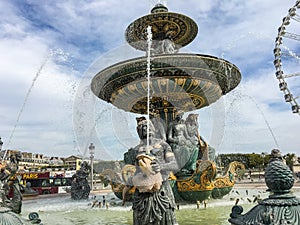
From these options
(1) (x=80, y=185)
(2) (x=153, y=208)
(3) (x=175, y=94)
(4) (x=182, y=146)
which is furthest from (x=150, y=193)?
(1) (x=80, y=185)

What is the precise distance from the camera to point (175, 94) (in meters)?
10.1

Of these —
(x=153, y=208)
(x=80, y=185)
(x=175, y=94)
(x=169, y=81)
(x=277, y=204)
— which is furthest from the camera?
(x=80, y=185)

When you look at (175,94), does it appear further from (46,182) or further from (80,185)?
(46,182)

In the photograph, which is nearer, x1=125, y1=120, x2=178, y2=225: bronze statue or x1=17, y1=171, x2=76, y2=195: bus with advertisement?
x1=125, y1=120, x2=178, y2=225: bronze statue

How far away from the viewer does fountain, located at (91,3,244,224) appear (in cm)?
913

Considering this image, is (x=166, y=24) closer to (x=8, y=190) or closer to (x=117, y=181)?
(x=117, y=181)

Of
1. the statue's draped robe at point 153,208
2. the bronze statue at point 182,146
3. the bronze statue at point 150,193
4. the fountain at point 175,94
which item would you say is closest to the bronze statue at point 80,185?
the fountain at point 175,94

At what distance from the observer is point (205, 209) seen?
8406mm

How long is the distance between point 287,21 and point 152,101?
9.21m

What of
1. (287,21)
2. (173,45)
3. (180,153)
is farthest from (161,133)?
(287,21)

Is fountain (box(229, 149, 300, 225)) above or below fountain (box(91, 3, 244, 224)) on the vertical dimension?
below

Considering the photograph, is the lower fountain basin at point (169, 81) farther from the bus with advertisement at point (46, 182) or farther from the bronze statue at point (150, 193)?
the bus with advertisement at point (46, 182)

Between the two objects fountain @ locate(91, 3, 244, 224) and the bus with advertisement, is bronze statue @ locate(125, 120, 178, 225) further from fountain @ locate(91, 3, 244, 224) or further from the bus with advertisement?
the bus with advertisement

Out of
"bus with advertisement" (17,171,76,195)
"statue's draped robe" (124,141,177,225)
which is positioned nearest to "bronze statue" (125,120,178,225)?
"statue's draped robe" (124,141,177,225)
